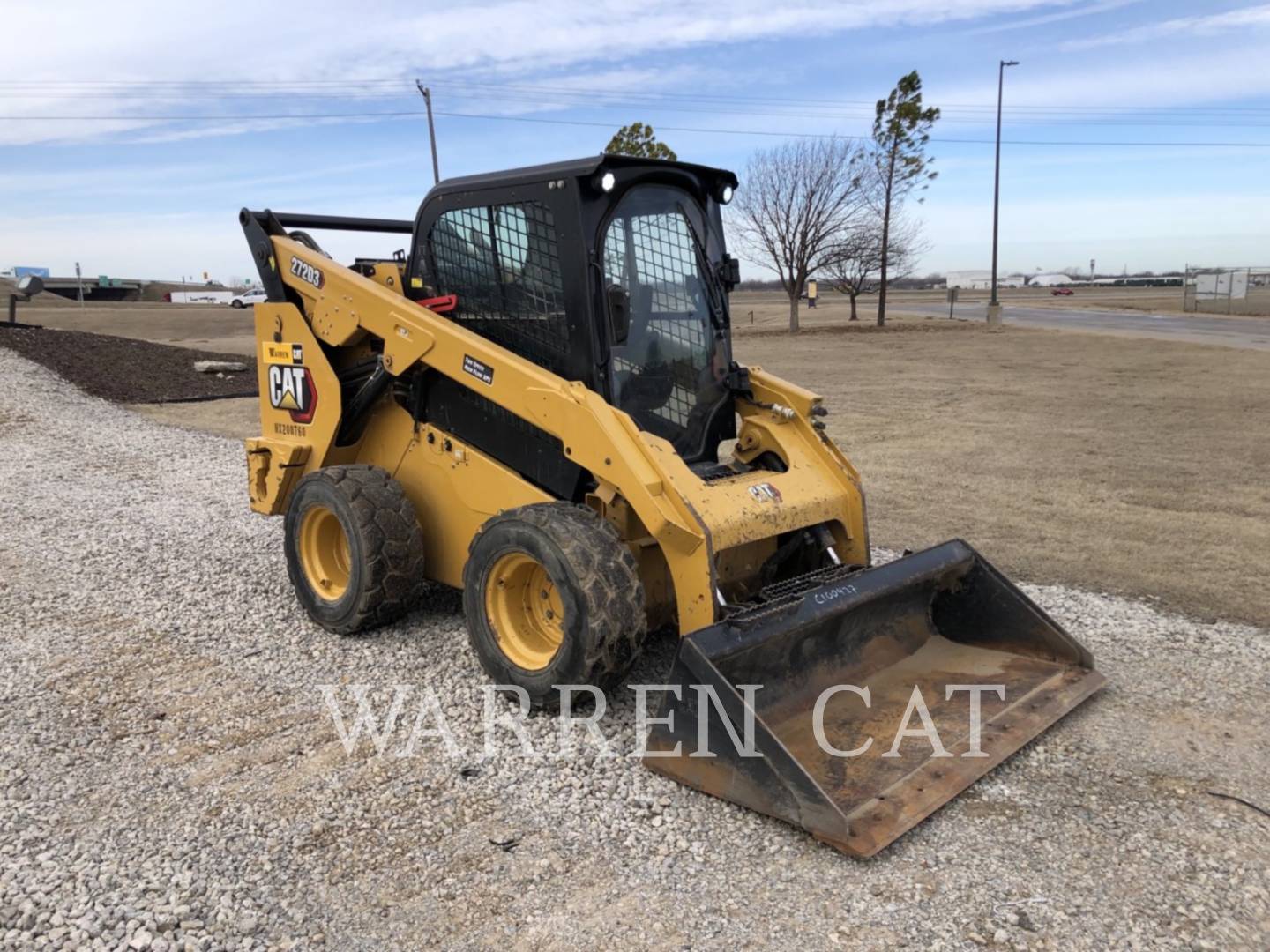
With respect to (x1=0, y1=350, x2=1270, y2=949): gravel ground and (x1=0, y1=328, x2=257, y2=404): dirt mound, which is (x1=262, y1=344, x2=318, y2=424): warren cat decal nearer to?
(x1=0, y1=350, x2=1270, y2=949): gravel ground

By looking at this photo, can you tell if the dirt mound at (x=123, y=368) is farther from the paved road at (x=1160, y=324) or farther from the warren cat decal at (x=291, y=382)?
the paved road at (x=1160, y=324)

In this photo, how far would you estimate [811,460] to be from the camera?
4855mm

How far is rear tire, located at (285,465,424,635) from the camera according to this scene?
4906 millimetres

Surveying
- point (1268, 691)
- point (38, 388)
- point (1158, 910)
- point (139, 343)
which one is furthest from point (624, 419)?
point (139, 343)

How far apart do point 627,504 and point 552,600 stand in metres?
0.54

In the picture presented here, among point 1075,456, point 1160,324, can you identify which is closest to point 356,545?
point 1075,456

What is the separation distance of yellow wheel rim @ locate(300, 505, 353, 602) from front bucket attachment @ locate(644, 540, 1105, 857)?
2476mm

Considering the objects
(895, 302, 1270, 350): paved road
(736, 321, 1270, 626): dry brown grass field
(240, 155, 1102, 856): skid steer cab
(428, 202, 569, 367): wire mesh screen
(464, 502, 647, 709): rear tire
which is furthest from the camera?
(895, 302, 1270, 350): paved road

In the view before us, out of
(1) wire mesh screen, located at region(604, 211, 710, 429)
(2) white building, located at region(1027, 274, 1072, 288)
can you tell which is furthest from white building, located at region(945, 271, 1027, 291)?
(1) wire mesh screen, located at region(604, 211, 710, 429)

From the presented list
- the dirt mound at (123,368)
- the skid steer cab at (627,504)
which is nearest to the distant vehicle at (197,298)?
the dirt mound at (123,368)

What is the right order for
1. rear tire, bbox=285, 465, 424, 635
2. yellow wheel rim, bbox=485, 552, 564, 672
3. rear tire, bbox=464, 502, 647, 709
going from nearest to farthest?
1. rear tire, bbox=464, 502, 647, 709
2. yellow wheel rim, bbox=485, 552, 564, 672
3. rear tire, bbox=285, 465, 424, 635

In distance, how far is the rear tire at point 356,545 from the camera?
193 inches

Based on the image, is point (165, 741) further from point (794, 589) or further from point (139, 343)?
point (139, 343)

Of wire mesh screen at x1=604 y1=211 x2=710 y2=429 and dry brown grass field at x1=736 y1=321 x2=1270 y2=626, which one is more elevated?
wire mesh screen at x1=604 y1=211 x2=710 y2=429
